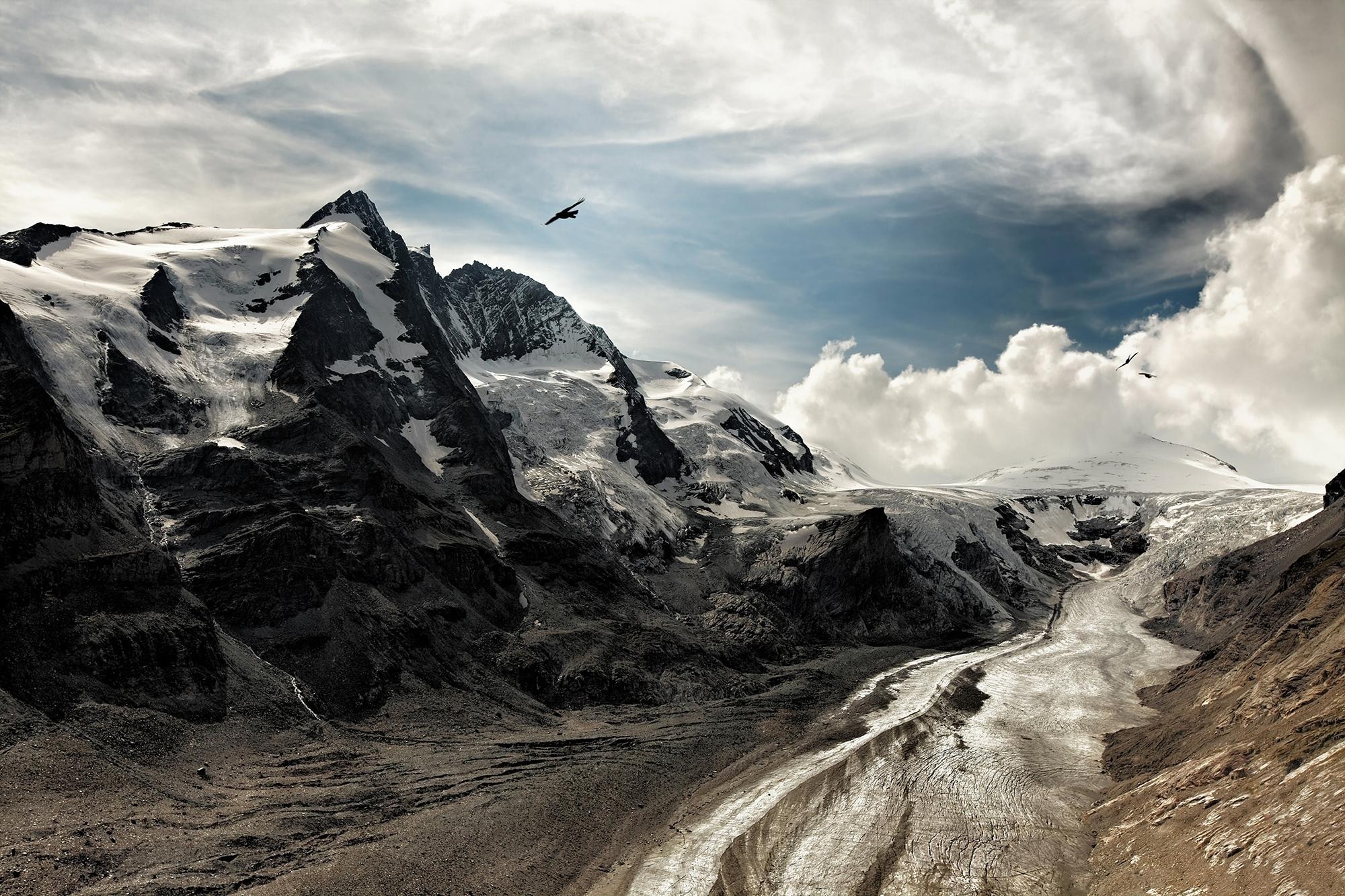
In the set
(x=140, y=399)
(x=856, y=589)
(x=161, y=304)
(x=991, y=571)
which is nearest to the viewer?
(x=140, y=399)

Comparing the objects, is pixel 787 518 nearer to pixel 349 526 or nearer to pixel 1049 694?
pixel 1049 694

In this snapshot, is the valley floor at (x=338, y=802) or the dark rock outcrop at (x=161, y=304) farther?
the dark rock outcrop at (x=161, y=304)

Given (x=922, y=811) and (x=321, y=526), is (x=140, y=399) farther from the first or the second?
(x=922, y=811)

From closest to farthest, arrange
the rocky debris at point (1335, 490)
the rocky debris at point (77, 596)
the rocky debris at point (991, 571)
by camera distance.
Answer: the rocky debris at point (77, 596), the rocky debris at point (1335, 490), the rocky debris at point (991, 571)

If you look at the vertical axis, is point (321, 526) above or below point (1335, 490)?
above

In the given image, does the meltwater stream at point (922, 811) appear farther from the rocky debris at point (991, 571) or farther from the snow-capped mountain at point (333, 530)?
the rocky debris at point (991, 571)

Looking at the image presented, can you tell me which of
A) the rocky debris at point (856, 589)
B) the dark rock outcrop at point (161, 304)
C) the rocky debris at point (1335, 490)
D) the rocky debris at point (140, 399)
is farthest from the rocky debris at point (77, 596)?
the rocky debris at point (1335, 490)

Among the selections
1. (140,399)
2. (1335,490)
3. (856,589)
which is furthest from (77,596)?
(1335,490)
